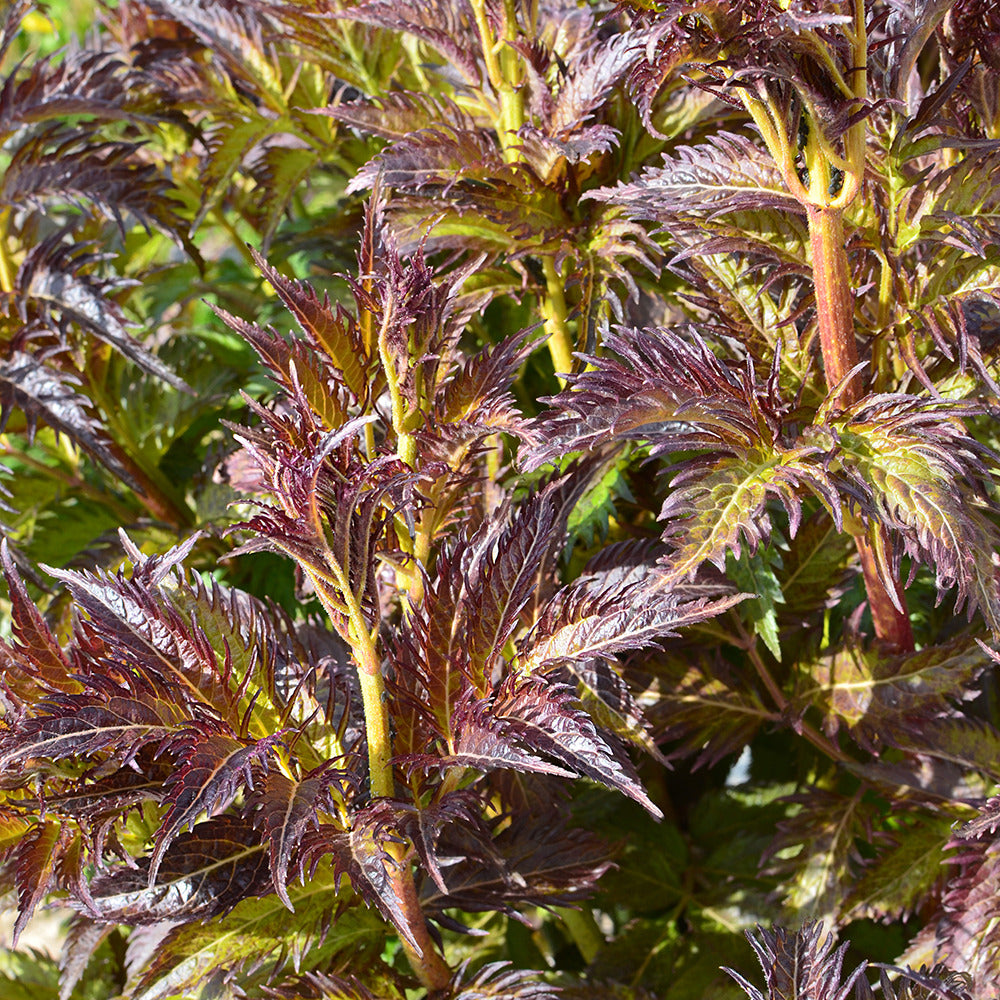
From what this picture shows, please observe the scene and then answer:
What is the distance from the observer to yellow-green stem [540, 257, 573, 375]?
3.46ft

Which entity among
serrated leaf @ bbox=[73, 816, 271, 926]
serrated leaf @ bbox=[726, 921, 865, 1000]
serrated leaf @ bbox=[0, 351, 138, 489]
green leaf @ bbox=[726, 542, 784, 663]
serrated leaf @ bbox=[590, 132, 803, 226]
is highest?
serrated leaf @ bbox=[590, 132, 803, 226]

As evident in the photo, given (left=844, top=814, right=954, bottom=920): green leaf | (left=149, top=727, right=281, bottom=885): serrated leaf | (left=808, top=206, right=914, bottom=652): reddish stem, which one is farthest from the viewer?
(left=844, top=814, right=954, bottom=920): green leaf

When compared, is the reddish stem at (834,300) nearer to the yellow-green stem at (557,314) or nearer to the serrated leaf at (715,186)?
the serrated leaf at (715,186)

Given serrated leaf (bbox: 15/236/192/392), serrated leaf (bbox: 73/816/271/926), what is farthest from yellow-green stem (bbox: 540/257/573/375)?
serrated leaf (bbox: 73/816/271/926)

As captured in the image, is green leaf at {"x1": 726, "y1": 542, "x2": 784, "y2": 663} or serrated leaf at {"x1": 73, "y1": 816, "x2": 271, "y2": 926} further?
green leaf at {"x1": 726, "y1": 542, "x2": 784, "y2": 663}

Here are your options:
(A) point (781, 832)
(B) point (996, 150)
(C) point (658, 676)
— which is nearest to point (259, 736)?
(C) point (658, 676)

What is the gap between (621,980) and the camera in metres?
1.19

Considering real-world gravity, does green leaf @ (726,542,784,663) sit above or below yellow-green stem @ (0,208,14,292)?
below

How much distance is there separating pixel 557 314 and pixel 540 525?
321 mm

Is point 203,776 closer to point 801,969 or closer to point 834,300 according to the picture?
point 801,969

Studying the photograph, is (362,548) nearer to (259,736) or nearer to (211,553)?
(259,736)

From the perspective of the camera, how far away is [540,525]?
0.83 meters

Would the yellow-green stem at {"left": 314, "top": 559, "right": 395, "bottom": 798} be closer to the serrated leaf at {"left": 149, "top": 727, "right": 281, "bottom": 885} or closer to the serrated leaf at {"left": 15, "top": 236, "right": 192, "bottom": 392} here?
the serrated leaf at {"left": 149, "top": 727, "right": 281, "bottom": 885}

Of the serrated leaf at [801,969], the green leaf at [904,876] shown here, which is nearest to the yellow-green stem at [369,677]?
the serrated leaf at [801,969]
